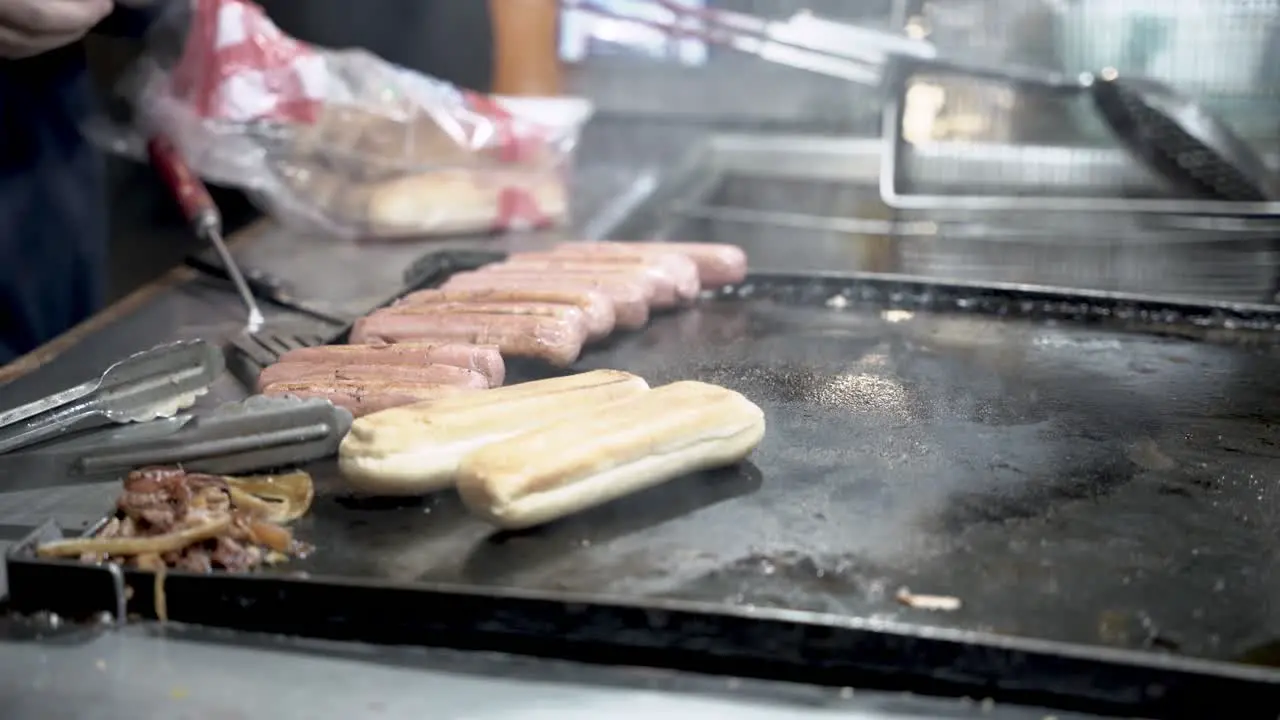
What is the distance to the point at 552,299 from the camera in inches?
78.5

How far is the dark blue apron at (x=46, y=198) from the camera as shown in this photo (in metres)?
2.63

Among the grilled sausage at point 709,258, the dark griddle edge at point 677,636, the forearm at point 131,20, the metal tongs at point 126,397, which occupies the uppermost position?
the forearm at point 131,20

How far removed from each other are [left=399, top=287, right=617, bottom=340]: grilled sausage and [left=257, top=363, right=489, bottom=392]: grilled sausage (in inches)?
12.2

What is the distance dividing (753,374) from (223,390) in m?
0.91

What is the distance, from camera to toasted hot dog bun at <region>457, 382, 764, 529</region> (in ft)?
4.10

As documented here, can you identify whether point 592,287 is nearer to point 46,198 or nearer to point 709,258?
point 709,258

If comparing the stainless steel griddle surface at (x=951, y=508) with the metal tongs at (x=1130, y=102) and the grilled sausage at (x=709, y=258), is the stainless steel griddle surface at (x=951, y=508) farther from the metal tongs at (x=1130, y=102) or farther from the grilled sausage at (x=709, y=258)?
the metal tongs at (x=1130, y=102)

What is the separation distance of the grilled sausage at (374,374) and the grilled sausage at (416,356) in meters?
0.03

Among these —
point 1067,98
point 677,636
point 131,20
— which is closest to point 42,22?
point 131,20

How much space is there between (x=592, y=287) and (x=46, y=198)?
5.16 feet

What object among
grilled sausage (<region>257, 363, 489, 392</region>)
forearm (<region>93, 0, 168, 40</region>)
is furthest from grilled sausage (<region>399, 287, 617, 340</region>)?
forearm (<region>93, 0, 168, 40</region>)

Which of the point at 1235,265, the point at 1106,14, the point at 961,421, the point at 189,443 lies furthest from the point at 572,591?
the point at 1106,14

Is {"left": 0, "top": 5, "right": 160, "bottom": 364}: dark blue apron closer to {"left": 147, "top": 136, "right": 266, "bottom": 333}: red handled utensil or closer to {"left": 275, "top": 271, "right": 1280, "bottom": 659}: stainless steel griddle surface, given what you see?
{"left": 147, "top": 136, "right": 266, "bottom": 333}: red handled utensil

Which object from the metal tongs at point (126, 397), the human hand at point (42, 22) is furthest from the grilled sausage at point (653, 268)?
the human hand at point (42, 22)
